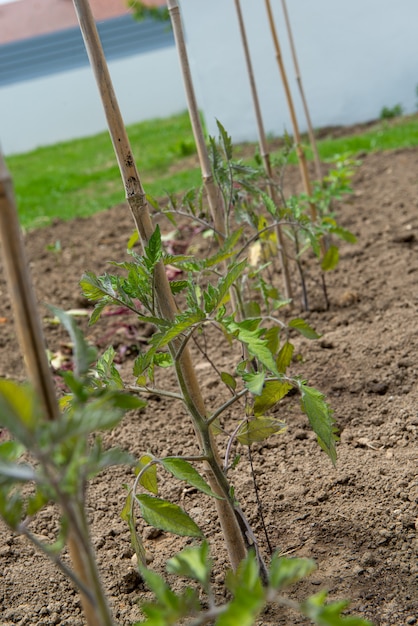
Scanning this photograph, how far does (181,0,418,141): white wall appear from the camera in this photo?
26.7 ft

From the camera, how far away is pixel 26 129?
49.0 feet

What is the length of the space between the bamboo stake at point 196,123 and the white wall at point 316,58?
235 inches

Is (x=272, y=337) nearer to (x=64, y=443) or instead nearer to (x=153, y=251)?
(x=153, y=251)

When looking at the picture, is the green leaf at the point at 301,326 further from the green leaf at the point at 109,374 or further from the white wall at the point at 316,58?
the white wall at the point at 316,58

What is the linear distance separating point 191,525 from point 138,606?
0.46 metres

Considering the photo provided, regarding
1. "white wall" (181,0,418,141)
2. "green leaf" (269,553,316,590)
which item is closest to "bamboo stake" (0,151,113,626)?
"green leaf" (269,553,316,590)

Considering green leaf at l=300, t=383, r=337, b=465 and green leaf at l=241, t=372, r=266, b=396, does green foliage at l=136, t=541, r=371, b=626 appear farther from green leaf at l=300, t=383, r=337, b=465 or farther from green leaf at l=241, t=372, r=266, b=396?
green leaf at l=300, t=383, r=337, b=465

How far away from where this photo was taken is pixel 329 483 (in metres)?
1.95

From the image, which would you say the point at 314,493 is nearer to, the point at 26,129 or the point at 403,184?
the point at 403,184

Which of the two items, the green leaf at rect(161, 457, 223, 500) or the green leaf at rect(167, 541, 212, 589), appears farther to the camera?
the green leaf at rect(161, 457, 223, 500)

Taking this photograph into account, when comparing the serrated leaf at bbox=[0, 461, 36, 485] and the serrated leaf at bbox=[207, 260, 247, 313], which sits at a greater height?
the serrated leaf at bbox=[207, 260, 247, 313]

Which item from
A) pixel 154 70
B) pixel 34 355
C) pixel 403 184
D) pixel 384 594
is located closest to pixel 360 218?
pixel 403 184

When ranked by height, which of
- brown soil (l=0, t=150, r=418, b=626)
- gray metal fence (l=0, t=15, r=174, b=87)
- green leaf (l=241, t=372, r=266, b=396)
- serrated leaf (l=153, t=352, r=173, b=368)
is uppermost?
gray metal fence (l=0, t=15, r=174, b=87)

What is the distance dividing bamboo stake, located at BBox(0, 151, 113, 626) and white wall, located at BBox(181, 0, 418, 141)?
7.42 meters
